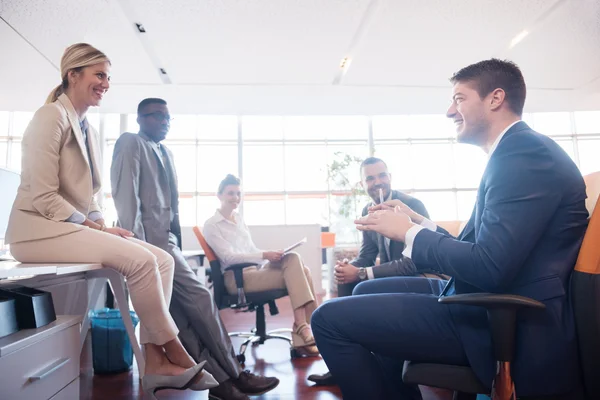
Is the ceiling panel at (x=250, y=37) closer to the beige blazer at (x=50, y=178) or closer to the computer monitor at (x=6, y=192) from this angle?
the computer monitor at (x=6, y=192)

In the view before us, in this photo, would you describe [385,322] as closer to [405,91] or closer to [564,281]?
[564,281]

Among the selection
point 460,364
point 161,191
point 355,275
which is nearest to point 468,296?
point 460,364

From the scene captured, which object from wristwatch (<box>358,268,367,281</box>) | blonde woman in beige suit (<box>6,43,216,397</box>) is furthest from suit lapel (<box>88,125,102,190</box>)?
wristwatch (<box>358,268,367,281</box>)

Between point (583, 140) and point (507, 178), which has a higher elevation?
point (583, 140)

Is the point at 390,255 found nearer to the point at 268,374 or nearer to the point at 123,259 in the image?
the point at 268,374

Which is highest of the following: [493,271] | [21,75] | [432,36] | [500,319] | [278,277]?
[432,36]

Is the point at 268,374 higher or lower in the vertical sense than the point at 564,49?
lower

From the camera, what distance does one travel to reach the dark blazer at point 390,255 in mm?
2168

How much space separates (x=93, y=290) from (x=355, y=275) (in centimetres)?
203

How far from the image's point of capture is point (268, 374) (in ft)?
7.76

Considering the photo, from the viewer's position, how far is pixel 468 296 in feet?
3.16

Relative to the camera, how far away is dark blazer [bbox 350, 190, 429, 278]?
2.17 metres

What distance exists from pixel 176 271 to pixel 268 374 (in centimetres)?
91

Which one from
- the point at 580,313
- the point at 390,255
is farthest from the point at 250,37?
the point at 580,313
